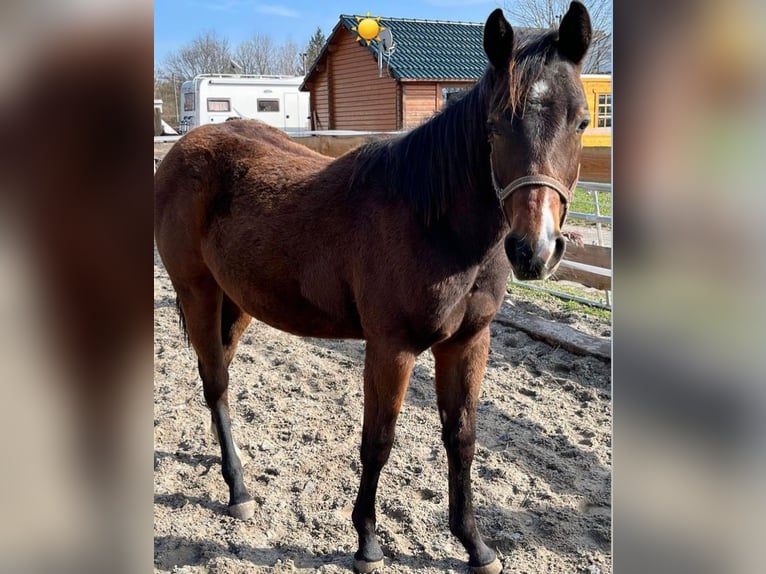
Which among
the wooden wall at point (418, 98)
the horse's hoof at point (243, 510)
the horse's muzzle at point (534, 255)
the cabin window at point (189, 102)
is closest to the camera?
the horse's muzzle at point (534, 255)

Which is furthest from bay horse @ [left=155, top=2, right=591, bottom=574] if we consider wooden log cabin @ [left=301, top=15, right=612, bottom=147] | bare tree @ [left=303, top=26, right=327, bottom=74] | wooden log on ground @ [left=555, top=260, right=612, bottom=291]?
bare tree @ [left=303, top=26, right=327, bottom=74]

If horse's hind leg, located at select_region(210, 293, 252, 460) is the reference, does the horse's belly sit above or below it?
above

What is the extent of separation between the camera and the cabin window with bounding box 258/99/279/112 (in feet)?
63.4

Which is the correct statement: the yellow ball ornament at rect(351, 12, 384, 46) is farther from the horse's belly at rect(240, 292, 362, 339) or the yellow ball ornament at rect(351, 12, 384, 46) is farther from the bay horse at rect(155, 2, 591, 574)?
the horse's belly at rect(240, 292, 362, 339)

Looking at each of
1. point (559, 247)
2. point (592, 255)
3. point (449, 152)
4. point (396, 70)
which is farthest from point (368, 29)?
point (559, 247)

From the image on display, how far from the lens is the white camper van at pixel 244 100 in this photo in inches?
698

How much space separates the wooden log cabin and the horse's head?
1169 cm

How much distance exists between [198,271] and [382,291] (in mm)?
1131

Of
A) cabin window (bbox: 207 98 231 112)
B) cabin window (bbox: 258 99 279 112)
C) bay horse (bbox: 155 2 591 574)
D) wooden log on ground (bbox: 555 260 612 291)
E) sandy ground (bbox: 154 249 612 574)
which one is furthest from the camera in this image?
cabin window (bbox: 258 99 279 112)

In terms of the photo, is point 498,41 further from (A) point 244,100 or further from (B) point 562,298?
(A) point 244,100

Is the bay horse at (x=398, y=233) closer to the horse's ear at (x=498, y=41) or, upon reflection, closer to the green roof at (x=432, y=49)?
the horse's ear at (x=498, y=41)

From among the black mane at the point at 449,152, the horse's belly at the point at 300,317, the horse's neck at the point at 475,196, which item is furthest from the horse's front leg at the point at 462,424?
the black mane at the point at 449,152
